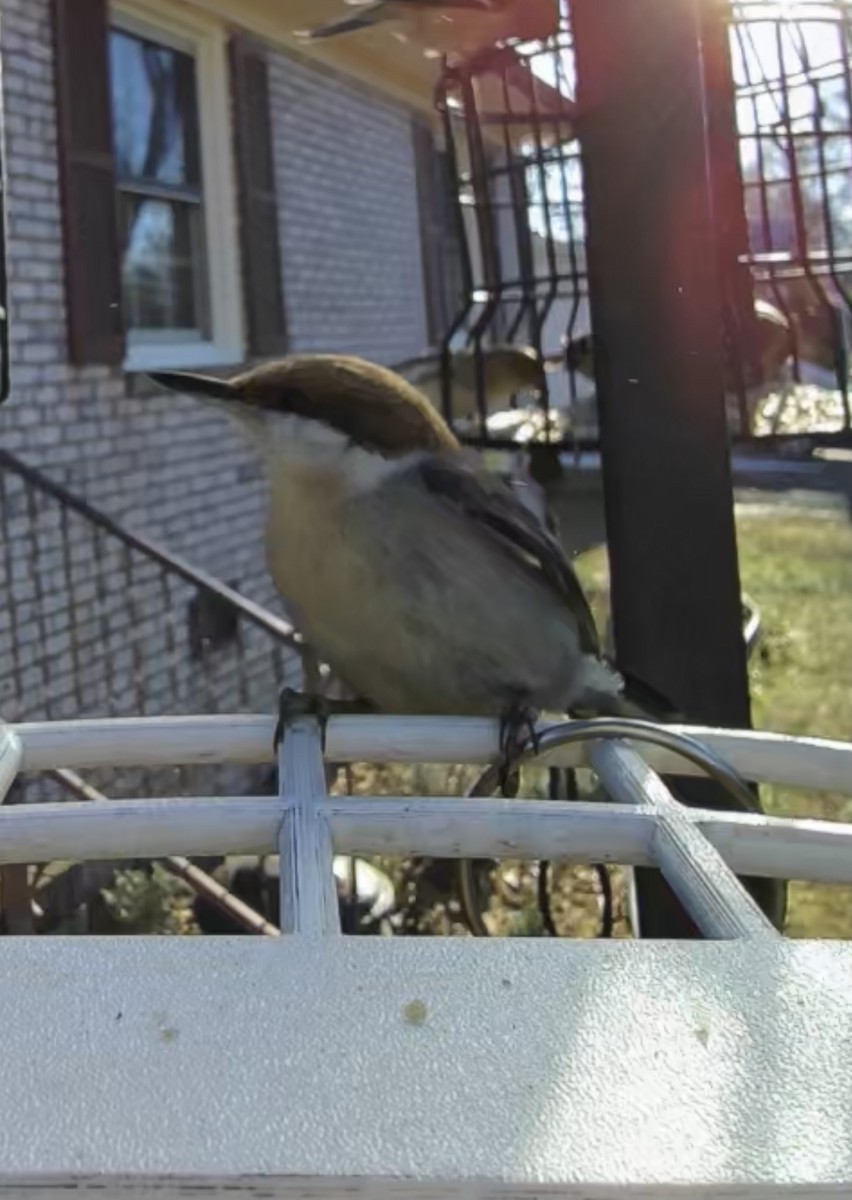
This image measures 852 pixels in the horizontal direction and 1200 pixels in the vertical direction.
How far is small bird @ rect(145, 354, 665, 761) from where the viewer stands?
1901 mm

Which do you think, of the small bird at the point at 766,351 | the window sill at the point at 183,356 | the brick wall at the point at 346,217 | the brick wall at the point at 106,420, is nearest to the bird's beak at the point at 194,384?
the small bird at the point at 766,351

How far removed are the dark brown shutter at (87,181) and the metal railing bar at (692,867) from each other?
15.4ft

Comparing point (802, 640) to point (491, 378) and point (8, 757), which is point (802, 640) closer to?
point (491, 378)

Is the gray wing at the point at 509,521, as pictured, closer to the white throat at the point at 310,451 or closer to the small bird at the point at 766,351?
the white throat at the point at 310,451

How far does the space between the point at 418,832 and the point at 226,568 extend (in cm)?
594

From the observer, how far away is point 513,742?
5.14ft

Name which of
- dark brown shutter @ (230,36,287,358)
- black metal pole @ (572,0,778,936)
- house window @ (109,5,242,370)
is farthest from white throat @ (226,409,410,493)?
dark brown shutter @ (230,36,287,358)

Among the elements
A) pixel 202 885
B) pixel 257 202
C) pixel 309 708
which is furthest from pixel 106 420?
pixel 309 708

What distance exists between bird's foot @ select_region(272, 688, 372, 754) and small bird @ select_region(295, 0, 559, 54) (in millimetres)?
1173

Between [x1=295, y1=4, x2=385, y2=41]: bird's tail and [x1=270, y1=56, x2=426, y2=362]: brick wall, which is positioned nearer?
[x1=295, y1=4, x2=385, y2=41]: bird's tail

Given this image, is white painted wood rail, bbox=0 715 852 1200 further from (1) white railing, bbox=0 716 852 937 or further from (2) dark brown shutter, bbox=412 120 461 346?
(2) dark brown shutter, bbox=412 120 461 346

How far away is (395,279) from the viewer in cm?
1010

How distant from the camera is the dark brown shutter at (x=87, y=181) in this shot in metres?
5.52

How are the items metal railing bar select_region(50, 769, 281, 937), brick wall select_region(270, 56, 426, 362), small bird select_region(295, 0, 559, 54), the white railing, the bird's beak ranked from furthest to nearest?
brick wall select_region(270, 56, 426, 362) < metal railing bar select_region(50, 769, 281, 937) < small bird select_region(295, 0, 559, 54) < the bird's beak < the white railing
